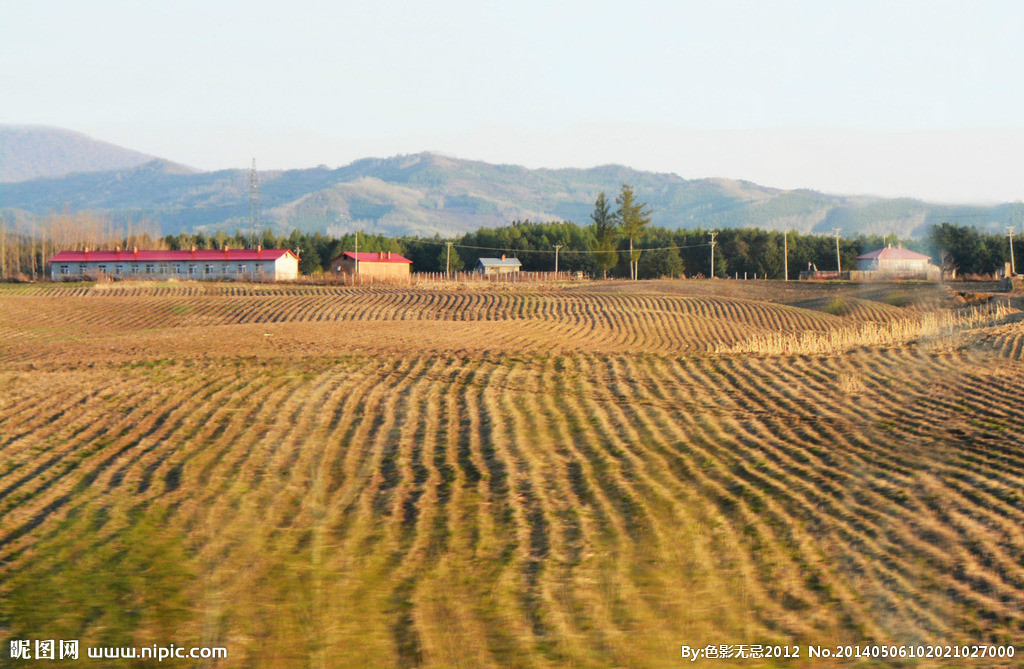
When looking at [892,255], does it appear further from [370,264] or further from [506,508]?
[506,508]

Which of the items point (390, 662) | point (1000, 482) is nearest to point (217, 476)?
point (390, 662)

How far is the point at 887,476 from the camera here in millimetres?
9273

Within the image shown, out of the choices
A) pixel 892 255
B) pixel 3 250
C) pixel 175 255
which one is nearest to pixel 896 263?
pixel 892 255

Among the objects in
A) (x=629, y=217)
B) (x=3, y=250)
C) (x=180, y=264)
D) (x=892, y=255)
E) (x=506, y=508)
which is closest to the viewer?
(x=506, y=508)

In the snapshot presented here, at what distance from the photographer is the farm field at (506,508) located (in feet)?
17.9

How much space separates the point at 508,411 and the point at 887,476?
5.66 meters

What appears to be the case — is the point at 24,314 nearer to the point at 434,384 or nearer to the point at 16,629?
the point at 434,384

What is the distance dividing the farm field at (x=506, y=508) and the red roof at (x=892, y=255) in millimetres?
64711

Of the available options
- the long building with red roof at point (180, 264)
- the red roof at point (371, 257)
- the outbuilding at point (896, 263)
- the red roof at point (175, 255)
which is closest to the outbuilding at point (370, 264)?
the red roof at point (371, 257)

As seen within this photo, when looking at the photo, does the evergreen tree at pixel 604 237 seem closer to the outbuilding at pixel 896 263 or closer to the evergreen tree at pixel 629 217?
the evergreen tree at pixel 629 217

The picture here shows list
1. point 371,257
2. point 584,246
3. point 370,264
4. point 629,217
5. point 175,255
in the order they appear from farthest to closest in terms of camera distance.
→ point 584,246, point 629,217, point 371,257, point 370,264, point 175,255

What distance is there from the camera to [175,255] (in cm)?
7812

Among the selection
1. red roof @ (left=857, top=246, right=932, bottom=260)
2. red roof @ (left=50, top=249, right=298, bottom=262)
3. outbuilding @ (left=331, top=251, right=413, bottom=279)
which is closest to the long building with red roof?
red roof @ (left=50, top=249, right=298, bottom=262)

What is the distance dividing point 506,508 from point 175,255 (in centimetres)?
7755
